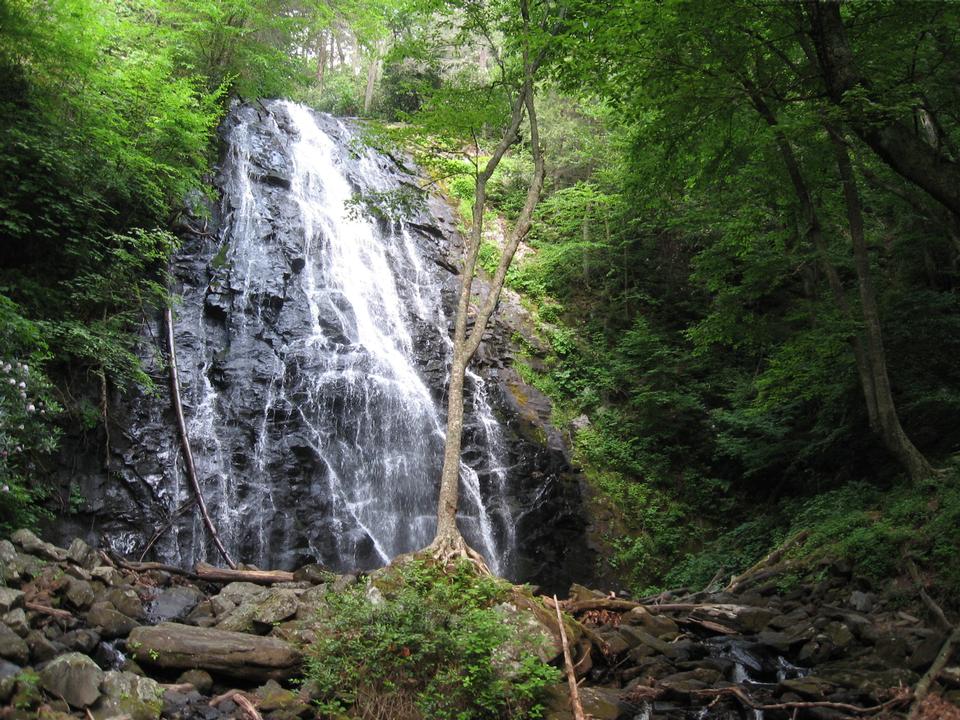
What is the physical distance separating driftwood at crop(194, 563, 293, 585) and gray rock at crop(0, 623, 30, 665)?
3321mm

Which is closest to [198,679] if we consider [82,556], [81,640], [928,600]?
[81,640]

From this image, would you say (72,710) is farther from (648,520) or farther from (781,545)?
(648,520)

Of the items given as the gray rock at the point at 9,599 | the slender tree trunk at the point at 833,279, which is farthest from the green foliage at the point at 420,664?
the slender tree trunk at the point at 833,279

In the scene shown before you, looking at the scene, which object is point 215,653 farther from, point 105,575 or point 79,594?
point 105,575

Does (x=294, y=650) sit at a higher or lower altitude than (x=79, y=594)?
lower

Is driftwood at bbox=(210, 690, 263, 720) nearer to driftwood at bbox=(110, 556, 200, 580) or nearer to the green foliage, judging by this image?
the green foliage

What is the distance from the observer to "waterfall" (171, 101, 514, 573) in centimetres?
1046

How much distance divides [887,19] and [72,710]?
31.1 ft

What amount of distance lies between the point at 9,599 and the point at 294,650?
2185mm

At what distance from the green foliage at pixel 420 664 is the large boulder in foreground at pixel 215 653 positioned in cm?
31

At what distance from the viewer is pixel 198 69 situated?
17.4 metres

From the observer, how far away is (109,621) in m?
5.58

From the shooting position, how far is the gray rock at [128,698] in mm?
4281

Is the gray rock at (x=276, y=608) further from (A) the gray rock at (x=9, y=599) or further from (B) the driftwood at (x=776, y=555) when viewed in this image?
(B) the driftwood at (x=776, y=555)
